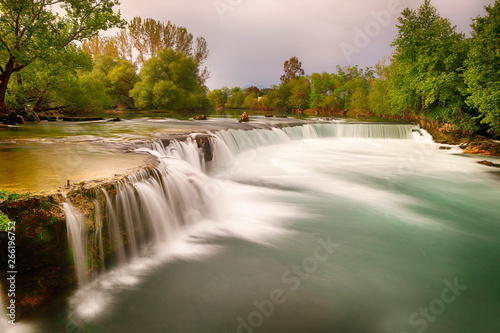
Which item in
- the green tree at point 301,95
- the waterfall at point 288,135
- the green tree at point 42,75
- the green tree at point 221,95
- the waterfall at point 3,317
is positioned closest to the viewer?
the waterfall at point 3,317

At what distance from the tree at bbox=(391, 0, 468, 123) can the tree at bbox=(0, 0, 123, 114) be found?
19.9 metres

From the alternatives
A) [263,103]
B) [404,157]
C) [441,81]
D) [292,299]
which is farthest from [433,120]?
[263,103]

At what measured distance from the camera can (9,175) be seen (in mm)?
3934

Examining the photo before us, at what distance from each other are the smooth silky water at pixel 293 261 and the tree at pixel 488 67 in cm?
704

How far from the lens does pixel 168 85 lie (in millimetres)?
37250

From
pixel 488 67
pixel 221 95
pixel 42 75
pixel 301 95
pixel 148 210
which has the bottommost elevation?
pixel 148 210

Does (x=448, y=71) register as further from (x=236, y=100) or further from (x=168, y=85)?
(x=236, y=100)

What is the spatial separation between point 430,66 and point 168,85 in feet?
102

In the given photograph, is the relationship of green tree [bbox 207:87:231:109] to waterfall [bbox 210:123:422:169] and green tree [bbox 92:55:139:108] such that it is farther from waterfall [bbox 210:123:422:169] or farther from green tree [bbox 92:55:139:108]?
waterfall [bbox 210:123:422:169]

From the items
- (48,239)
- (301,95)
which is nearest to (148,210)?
(48,239)

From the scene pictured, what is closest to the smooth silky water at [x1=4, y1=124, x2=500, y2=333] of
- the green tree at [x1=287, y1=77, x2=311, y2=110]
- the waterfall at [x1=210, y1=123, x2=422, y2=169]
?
the waterfall at [x1=210, y1=123, x2=422, y2=169]

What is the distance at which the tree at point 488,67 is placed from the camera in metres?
13.0

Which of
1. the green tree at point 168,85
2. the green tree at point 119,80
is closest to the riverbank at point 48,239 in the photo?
the green tree at point 168,85

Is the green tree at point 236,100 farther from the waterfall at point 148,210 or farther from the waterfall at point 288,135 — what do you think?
the waterfall at point 148,210
